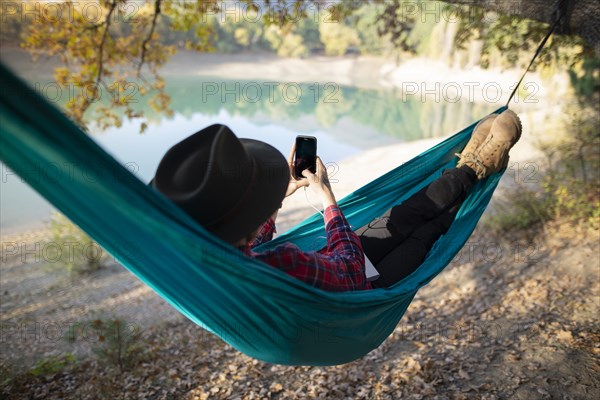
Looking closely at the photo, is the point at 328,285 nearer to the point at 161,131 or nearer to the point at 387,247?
the point at 387,247

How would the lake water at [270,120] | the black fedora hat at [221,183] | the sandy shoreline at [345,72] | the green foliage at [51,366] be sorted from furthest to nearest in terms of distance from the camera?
the sandy shoreline at [345,72] → the lake water at [270,120] → the green foliage at [51,366] → the black fedora hat at [221,183]

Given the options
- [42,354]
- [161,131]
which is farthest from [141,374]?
[161,131]

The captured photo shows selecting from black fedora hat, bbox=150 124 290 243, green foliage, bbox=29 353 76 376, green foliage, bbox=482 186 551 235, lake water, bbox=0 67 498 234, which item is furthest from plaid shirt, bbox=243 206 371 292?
lake water, bbox=0 67 498 234

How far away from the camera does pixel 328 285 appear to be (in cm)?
126

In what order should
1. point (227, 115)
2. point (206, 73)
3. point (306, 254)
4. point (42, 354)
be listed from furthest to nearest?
1. point (206, 73)
2. point (227, 115)
3. point (42, 354)
4. point (306, 254)

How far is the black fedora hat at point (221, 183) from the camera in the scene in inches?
41.1

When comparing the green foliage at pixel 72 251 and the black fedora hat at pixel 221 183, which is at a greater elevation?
the black fedora hat at pixel 221 183

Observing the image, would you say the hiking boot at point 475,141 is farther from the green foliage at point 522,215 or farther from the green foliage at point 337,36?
the green foliage at point 337,36

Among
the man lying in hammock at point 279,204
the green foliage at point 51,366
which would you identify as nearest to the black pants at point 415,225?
the man lying in hammock at point 279,204

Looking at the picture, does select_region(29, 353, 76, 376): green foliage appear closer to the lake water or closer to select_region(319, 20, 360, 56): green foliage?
the lake water

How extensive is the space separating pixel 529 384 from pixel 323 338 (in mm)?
1109

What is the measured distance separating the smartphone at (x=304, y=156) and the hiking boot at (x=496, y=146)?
796mm

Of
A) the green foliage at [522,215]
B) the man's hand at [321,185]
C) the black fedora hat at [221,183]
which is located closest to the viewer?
the black fedora hat at [221,183]

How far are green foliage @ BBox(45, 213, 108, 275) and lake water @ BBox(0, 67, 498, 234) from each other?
2287mm
